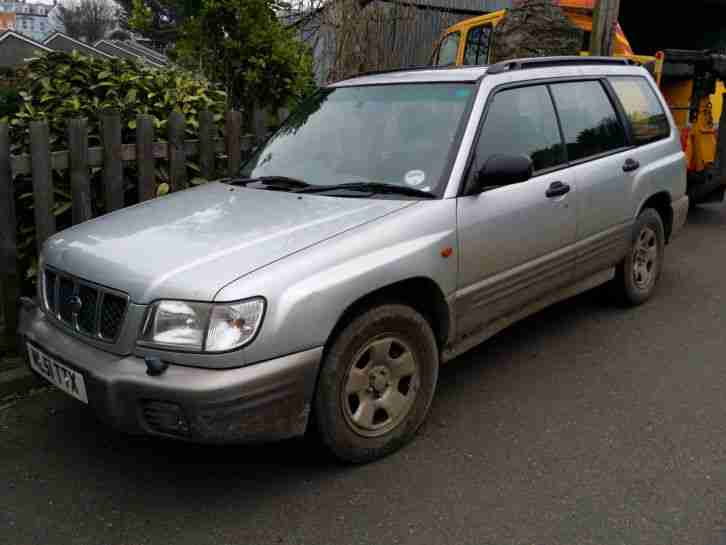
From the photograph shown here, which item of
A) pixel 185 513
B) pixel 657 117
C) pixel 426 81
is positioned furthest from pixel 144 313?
pixel 657 117

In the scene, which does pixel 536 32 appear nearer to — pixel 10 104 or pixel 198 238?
pixel 10 104

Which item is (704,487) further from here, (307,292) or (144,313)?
(144,313)

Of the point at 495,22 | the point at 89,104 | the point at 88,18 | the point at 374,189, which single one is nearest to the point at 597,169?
the point at 374,189

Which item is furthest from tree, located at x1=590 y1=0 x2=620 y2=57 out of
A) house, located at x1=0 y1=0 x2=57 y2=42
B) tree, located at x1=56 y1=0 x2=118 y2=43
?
house, located at x1=0 y1=0 x2=57 y2=42

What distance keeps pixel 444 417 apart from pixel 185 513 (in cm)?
143

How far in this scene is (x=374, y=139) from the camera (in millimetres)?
4016

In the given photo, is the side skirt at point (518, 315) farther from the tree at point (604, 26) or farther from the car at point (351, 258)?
the tree at point (604, 26)

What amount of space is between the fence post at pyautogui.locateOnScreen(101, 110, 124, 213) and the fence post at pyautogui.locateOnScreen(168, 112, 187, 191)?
0.38 metres

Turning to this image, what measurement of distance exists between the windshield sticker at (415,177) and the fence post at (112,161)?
2.06 metres

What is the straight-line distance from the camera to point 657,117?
18.0ft

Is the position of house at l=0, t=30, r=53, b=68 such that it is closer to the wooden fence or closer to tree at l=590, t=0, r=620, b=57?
tree at l=590, t=0, r=620, b=57

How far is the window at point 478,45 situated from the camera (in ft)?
31.5

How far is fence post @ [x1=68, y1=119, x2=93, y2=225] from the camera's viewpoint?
4535 millimetres

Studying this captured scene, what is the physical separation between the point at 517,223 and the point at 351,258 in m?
1.22
